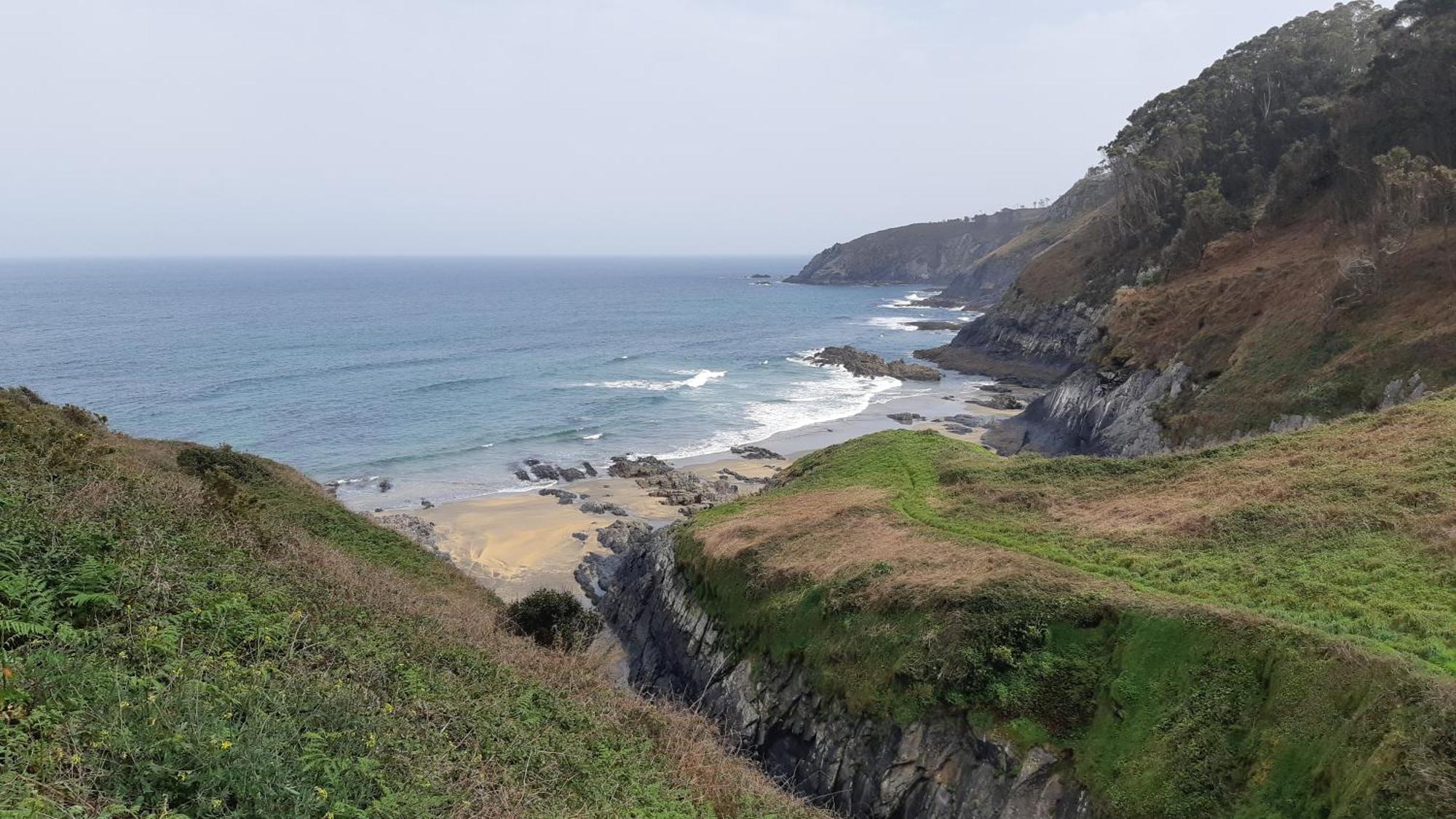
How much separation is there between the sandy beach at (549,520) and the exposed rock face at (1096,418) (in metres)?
3.47

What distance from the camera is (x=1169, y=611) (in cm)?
1509

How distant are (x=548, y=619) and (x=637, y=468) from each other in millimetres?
28370

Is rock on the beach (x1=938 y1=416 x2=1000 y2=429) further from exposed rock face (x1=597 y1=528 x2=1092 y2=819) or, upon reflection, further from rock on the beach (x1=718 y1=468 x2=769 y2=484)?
exposed rock face (x1=597 y1=528 x2=1092 y2=819)

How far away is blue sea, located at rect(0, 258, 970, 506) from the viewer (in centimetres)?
5809

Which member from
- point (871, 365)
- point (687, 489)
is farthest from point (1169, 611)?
point (871, 365)

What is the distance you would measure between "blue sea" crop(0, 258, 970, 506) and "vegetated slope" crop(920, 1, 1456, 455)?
2410cm

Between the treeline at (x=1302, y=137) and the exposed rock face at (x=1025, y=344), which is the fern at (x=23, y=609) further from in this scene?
the exposed rock face at (x=1025, y=344)

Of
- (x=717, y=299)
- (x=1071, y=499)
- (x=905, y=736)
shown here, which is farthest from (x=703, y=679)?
(x=717, y=299)

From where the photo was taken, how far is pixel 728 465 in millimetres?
54562

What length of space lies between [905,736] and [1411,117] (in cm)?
5588

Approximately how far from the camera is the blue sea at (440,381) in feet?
191

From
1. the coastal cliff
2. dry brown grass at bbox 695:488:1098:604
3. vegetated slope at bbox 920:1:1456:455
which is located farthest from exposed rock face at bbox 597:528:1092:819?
vegetated slope at bbox 920:1:1456:455

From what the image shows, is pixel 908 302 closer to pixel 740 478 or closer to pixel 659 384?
pixel 659 384

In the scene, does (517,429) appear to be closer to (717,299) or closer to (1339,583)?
(1339,583)
